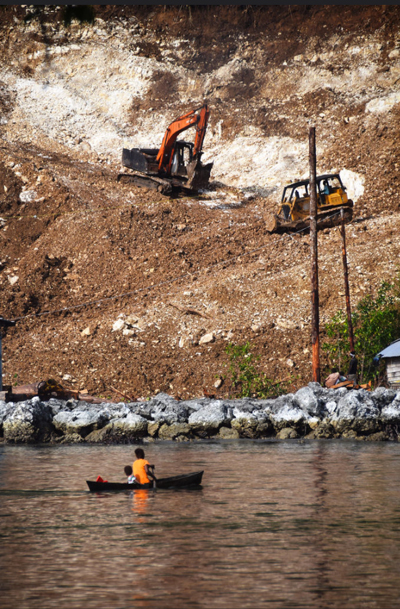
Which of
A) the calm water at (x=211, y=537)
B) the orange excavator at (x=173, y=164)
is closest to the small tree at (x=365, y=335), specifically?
the calm water at (x=211, y=537)

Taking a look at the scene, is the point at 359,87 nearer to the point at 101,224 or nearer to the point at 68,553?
the point at 101,224

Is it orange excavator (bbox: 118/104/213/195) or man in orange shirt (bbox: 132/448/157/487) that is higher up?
orange excavator (bbox: 118/104/213/195)

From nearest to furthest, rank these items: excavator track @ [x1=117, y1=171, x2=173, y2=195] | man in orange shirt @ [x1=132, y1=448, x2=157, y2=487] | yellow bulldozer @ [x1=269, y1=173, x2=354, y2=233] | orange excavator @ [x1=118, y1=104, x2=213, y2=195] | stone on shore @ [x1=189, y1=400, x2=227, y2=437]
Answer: man in orange shirt @ [x1=132, y1=448, x2=157, y2=487] → stone on shore @ [x1=189, y1=400, x2=227, y2=437] → yellow bulldozer @ [x1=269, y1=173, x2=354, y2=233] → orange excavator @ [x1=118, y1=104, x2=213, y2=195] → excavator track @ [x1=117, y1=171, x2=173, y2=195]

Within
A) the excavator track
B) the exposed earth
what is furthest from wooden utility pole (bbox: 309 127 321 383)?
the excavator track

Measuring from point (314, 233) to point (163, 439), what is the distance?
8.91 m

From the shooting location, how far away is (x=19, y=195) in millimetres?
40938

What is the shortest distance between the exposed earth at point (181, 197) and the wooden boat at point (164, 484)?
913cm

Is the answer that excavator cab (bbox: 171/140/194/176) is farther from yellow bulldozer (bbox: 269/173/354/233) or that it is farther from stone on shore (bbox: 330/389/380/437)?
stone on shore (bbox: 330/389/380/437)

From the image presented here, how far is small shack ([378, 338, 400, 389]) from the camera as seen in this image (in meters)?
22.8

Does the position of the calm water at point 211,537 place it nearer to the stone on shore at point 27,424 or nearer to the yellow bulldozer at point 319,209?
the stone on shore at point 27,424

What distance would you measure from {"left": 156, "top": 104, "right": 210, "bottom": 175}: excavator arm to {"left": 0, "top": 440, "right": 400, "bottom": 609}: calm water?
82.8 ft

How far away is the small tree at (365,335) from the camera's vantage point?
2491 cm

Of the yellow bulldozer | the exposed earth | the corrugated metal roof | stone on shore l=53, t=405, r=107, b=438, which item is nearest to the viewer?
stone on shore l=53, t=405, r=107, b=438

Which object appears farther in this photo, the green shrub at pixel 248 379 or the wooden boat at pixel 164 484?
the green shrub at pixel 248 379
